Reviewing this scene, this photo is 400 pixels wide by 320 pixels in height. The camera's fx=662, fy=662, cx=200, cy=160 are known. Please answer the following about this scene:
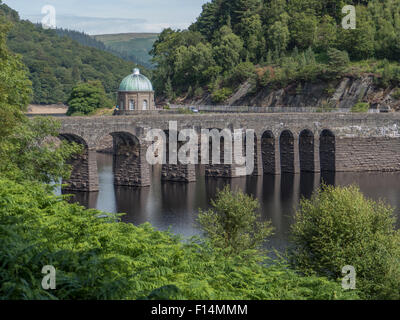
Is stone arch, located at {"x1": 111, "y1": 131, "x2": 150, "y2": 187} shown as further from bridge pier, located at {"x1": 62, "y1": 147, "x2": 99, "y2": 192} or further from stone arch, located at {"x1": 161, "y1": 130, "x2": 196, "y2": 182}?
bridge pier, located at {"x1": 62, "y1": 147, "x2": 99, "y2": 192}

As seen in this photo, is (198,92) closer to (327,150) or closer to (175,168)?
(327,150)

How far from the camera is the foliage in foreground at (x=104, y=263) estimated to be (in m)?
20.4

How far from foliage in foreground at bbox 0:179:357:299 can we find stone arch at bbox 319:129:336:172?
55.9m

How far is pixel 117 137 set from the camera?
7094 centimetres

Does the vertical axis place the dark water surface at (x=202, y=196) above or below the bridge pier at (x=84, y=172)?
below

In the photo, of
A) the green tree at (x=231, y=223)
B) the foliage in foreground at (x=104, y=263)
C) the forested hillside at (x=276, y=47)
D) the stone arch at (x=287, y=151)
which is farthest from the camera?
the forested hillside at (x=276, y=47)

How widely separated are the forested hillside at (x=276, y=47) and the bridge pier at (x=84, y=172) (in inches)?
2147

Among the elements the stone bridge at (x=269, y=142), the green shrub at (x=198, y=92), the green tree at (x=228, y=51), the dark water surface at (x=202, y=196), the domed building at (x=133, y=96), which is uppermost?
the green tree at (x=228, y=51)

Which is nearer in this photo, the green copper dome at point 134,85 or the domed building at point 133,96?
the domed building at point 133,96

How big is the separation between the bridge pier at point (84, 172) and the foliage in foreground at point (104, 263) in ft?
102

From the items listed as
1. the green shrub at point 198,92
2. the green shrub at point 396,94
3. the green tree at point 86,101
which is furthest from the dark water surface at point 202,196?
the green tree at point 86,101

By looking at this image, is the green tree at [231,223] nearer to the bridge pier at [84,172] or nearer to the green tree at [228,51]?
the bridge pier at [84,172]

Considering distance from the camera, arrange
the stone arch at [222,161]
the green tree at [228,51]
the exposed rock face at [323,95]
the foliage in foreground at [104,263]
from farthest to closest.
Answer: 1. the green tree at [228,51]
2. the exposed rock face at [323,95]
3. the stone arch at [222,161]
4. the foliage in foreground at [104,263]

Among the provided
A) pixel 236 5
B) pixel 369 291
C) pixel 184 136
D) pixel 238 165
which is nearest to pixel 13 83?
pixel 369 291
